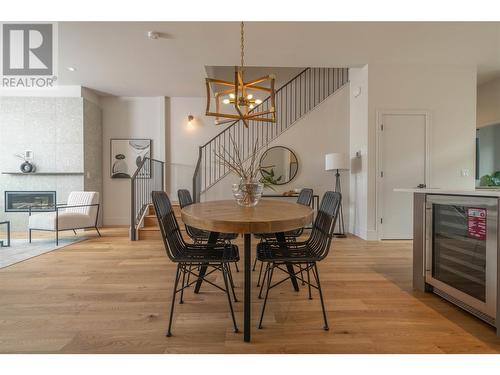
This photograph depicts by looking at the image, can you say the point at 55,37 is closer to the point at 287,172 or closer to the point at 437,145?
the point at 287,172

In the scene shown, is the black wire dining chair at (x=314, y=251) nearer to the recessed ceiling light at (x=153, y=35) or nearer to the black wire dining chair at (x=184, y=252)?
the black wire dining chair at (x=184, y=252)

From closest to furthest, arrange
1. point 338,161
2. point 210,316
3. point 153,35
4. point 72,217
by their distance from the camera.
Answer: point 210,316 < point 153,35 < point 72,217 < point 338,161

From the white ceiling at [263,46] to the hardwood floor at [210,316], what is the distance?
292 cm

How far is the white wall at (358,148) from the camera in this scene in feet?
15.1

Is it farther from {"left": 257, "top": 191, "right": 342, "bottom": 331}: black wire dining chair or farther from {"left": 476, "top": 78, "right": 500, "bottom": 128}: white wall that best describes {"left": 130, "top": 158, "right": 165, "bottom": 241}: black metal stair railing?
{"left": 476, "top": 78, "right": 500, "bottom": 128}: white wall

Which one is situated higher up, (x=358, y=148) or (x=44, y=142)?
(x=44, y=142)

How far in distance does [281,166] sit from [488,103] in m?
4.34

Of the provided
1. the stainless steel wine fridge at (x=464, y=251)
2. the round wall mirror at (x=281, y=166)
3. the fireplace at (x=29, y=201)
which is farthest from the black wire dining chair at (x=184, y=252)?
the fireplace at (x=29, y=201)

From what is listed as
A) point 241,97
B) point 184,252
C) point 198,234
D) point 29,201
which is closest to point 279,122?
point 241,97

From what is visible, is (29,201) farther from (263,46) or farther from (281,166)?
(263,46)

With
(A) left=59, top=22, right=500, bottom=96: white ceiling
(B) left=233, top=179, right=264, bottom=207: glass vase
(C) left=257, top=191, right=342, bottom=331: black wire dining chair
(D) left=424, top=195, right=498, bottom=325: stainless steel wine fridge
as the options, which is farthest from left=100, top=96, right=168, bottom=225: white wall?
(D) left=424, top=195, right=498, bottom=325: stainless steel wine fridge

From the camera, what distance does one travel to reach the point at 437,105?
4.52m

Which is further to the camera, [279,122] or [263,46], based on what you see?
[279,122]

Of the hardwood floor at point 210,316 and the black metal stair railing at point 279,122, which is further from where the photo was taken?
the black metal stair railing at point 279,122
